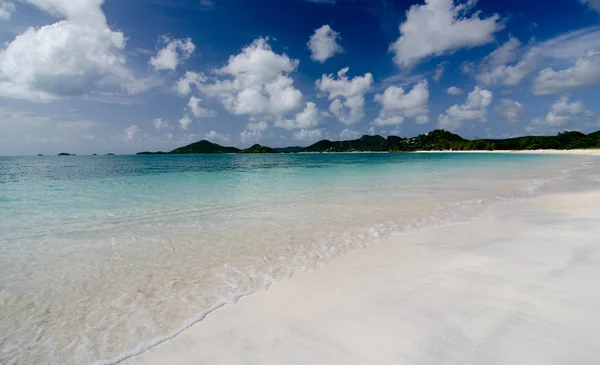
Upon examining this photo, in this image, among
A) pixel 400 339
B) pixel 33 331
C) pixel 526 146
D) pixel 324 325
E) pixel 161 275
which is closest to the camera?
pixel 400 339

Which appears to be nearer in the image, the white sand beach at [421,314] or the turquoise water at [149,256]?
the white sand beach at [421,314]

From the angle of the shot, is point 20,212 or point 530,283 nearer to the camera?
Result: point 530,283

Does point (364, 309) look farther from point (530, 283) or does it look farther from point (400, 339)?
point (530, 283)

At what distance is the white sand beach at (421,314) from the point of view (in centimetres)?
345

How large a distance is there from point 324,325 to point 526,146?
7171 inches

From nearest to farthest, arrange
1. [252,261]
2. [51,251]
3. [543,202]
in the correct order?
[252,261], [51,251], [543,202]

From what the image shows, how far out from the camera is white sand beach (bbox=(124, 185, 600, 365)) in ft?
11.3

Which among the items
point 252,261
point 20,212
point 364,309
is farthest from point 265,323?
point 20,212

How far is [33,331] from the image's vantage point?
4398mm

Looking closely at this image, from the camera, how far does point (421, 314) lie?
4.23 metres

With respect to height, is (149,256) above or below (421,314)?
below

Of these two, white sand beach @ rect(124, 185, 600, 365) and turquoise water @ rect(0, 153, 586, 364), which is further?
turquoise water @ rect(0, 153, 586, 364)

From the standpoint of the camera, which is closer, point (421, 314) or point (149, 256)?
point (421, 314)

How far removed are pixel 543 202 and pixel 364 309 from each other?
1281 centimetres
